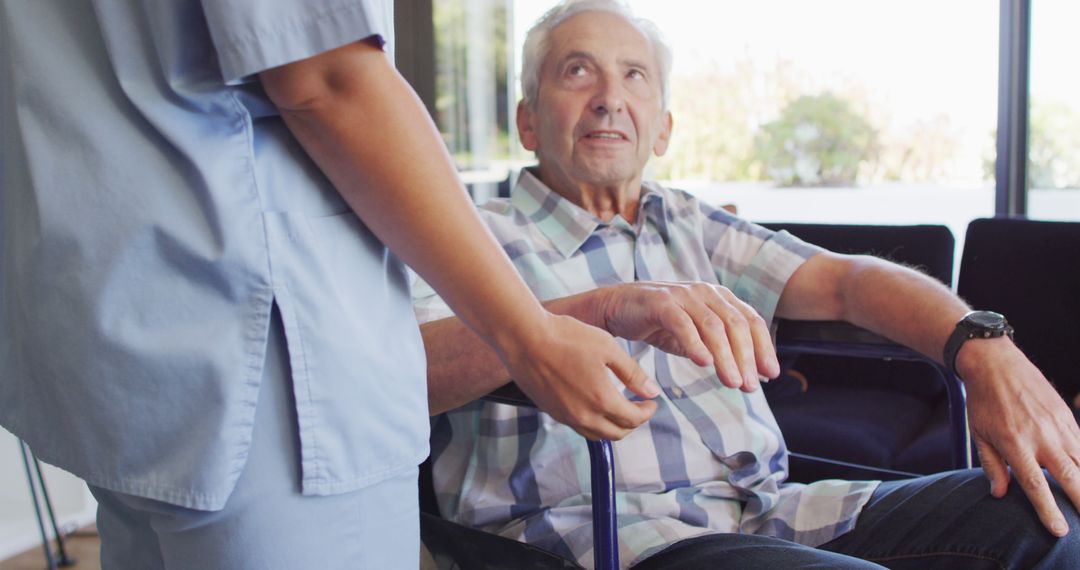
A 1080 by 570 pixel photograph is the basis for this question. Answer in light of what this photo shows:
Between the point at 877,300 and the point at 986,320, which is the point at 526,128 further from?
the point at 986,320

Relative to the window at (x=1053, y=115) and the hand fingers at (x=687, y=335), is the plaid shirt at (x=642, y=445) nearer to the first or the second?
the hand fingers at (x=687, y=335)

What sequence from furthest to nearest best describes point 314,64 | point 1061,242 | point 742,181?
point 742,181
point 1061,242
point 314,64

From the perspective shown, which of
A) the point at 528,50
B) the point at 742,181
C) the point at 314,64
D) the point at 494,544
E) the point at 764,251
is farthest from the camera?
the point at 742,181

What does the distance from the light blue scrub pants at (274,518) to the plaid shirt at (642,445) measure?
0.58m

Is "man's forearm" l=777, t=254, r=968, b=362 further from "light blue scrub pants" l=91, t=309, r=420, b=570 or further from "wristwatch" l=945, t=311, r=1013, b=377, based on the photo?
"light blue scrub pants" l=91, t=309, r=420, b=570

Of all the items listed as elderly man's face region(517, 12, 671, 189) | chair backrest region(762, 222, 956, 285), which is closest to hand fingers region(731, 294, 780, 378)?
elderly man's face region(517, 12, 671, 189)

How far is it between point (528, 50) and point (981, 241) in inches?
46.9

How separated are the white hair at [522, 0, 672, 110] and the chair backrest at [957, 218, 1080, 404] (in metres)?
0.97

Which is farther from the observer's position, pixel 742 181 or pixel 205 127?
pixel 742 181

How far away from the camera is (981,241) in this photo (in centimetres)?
228

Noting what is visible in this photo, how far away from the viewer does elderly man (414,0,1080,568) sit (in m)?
1.16

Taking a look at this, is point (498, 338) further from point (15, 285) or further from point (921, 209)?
point (921, 209)

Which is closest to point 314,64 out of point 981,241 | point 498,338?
point 498,338

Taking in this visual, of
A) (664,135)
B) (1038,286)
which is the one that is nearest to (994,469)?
(664,135)
